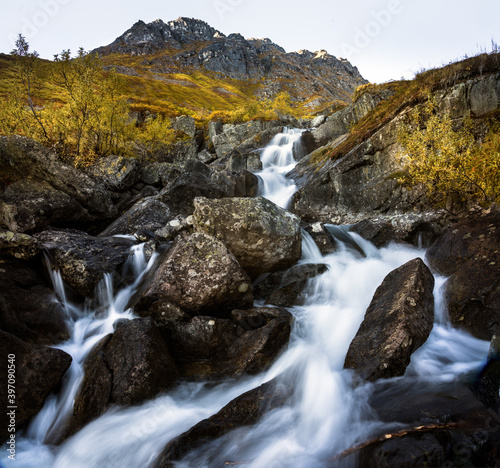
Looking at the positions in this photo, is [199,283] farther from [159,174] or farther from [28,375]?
[159,174]

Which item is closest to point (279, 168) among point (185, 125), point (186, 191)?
point (186, 191)

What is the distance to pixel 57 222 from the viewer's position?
10633 mm

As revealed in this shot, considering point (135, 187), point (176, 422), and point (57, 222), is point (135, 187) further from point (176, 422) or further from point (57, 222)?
point (176, 422)

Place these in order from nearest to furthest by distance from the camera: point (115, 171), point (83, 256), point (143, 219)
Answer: point (83, 256)
point (143, 219)
point (115, 171)

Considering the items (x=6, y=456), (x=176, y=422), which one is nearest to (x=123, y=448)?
(x=176, y=422)

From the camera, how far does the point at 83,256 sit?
7.69 m

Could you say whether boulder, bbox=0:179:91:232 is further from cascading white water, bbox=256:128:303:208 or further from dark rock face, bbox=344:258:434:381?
cascading white water, bbox=256:128:303:208

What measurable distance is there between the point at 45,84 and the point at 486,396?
2047 centimetres

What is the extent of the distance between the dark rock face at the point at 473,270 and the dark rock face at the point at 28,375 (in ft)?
27.5

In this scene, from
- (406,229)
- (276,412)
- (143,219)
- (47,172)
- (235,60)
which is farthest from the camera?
(235,60)

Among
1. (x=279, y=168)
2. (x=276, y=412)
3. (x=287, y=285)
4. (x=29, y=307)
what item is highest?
(x=279, y=168)

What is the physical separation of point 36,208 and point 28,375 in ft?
23.5

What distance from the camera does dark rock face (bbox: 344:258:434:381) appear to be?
15.5 ft

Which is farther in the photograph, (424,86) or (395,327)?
(424,86)
